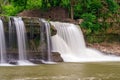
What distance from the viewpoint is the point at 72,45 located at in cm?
3831

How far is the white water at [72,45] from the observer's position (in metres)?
36.4

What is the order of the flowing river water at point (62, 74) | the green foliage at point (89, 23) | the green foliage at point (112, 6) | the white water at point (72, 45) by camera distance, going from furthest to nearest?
the green foliage at point (112, 6)
the green foliage at point (89, 23)
the white water at point (72, 45)
the flowing river water at point (62, 74)

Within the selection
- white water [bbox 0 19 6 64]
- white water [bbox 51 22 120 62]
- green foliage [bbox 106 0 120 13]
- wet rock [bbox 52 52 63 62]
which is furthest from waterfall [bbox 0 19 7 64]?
green foliage [bbox 106 0 120 13]

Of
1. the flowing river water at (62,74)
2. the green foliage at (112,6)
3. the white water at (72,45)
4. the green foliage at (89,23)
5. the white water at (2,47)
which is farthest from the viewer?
the green foliage at (112,6)

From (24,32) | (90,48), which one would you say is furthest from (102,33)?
(24,32)

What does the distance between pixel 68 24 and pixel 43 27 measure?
18.5 ft

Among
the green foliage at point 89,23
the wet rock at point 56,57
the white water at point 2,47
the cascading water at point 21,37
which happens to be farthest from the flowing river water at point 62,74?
the green foliage at point 89,23

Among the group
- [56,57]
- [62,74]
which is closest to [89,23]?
[56,57]

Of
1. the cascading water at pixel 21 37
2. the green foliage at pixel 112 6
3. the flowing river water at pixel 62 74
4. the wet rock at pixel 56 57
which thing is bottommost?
the wet rock at pixel 56 57

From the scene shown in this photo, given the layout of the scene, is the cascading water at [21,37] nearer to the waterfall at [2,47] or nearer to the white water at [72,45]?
the waterfall at [2,47]

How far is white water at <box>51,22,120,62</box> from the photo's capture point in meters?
36.4

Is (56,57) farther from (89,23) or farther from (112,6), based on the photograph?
(112,6)

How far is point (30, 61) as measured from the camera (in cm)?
3152

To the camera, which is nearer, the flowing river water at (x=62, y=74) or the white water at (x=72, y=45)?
the flowing river water at (x=62, y=74)
